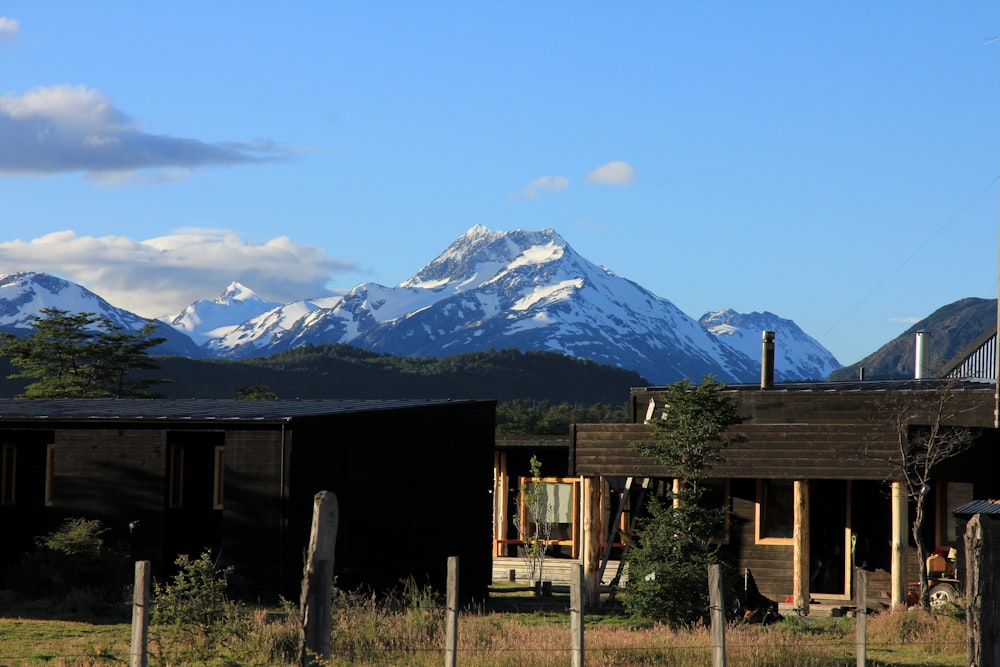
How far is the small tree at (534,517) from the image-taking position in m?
35.3

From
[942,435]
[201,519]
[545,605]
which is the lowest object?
[545,605]

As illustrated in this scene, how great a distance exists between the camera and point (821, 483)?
30094mm

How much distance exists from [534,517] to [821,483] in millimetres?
9052

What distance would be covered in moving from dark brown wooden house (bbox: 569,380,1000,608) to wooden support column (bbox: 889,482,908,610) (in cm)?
2

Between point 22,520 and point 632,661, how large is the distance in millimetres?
15916

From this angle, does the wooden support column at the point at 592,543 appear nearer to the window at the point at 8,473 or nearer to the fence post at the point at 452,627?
the window at the point at 8,473

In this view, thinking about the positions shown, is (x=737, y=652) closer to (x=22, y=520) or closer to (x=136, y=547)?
(x=136, y=547)

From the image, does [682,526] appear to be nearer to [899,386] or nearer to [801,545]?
[801,545]

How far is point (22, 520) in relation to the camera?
27844mm

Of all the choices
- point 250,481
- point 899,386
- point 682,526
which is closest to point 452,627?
point 682,526

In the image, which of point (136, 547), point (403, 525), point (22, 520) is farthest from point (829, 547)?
point (22, 520)

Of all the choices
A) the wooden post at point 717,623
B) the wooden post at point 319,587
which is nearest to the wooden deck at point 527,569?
the wooden post at point 717,623

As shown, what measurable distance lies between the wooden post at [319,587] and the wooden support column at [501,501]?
26.2 m

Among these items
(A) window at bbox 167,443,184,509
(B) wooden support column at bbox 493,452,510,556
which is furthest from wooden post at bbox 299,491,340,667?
(B) wooden support column at bbox 493,452,510,556
